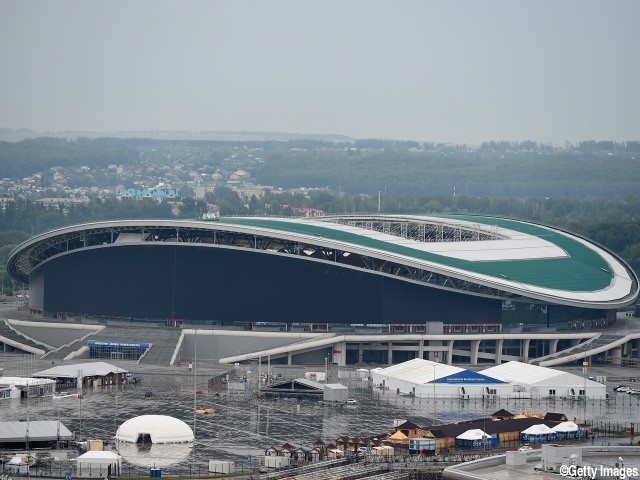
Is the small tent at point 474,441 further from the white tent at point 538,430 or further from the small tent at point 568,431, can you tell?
the small tent at point 568,431

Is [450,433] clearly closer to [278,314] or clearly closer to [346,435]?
[346,435]

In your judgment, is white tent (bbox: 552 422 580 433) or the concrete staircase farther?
the concrete staircase

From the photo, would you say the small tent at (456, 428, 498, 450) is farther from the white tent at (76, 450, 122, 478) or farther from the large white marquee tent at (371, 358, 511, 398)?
the large white marquee tent at (371, 358, 511, 398)

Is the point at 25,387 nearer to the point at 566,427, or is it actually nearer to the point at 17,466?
the point at 17,466

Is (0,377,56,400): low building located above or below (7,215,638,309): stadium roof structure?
below

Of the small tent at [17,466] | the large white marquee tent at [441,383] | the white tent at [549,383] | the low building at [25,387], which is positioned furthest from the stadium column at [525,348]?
the small tent at [17,466]

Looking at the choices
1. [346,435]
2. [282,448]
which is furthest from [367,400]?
[282,448]

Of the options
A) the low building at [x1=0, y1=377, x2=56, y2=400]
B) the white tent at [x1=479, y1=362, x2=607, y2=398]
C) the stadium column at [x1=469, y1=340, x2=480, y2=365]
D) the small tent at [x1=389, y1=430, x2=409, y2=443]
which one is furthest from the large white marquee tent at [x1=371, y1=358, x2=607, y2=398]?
the low building at [x1=0, y1=377, x2=56, y2=400]
